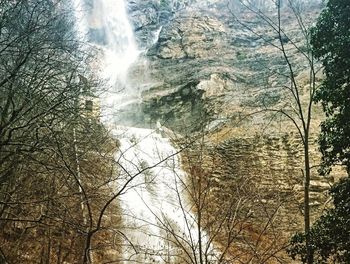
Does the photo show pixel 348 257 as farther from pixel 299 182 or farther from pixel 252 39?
pixel 252 39

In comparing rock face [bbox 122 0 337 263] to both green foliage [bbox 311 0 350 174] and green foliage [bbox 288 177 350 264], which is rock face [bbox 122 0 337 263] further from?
green foliage [bbox 288 177 350 264]

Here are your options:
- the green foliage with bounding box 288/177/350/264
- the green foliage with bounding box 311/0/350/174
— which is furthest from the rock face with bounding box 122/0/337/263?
→ the green foliage with bounding box 288/177/350/264

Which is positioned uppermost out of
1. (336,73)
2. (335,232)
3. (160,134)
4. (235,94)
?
(235,94)

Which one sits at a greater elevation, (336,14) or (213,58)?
(213,58)

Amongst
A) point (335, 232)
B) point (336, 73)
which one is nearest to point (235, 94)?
A: point (336, 73)

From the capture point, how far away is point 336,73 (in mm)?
9023

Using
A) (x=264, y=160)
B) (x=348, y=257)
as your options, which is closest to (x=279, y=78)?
(x=264, y=160)

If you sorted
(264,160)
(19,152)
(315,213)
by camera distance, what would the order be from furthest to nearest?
(264,160), (315,213), (19,152)

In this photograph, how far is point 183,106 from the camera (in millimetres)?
27266

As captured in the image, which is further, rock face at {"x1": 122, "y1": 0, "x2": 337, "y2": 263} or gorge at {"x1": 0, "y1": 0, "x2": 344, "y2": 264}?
rock face at {"x1": 122, "y1": 0, "x2": 337, "y2": 263}

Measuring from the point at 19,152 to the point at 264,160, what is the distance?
12.6m

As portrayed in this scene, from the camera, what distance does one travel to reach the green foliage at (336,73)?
28.6 feet

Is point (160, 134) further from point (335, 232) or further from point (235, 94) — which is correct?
point (335, 232)

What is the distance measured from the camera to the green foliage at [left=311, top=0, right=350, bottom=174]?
8.73 m
